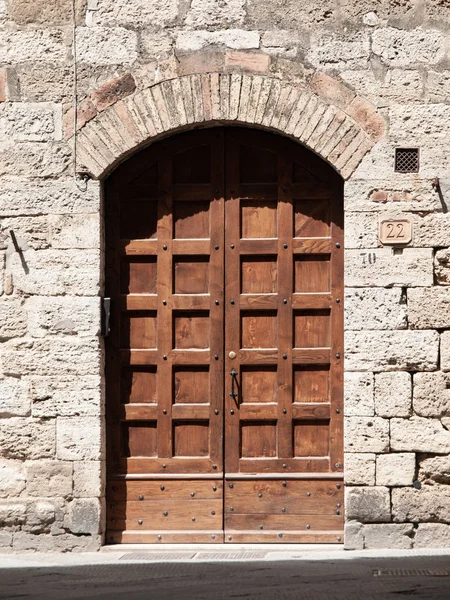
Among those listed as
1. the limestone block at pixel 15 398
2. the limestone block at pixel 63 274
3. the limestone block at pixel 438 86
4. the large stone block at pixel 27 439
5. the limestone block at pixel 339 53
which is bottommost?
the large stone block at pixel 27 439

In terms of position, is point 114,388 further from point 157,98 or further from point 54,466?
point 157,98

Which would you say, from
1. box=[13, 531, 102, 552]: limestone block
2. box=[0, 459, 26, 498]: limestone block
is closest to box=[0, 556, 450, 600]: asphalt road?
box=[13, 531, 102, 552]: limestone block

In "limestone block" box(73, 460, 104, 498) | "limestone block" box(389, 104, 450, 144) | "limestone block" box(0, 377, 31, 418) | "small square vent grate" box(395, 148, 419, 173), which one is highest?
"limestone block" box(389, 104, 450, 144)

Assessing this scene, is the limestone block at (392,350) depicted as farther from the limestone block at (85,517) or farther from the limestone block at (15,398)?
the limestone block at (15,398)

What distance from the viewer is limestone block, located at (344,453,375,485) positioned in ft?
20.4

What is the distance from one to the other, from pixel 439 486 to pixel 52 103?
11.4 feet

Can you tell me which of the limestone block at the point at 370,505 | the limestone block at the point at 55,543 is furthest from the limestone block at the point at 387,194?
the limestone block at the point at 55,543

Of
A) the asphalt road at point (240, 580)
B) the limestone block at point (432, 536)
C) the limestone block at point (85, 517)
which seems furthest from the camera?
the limestone block at point (85, 517)

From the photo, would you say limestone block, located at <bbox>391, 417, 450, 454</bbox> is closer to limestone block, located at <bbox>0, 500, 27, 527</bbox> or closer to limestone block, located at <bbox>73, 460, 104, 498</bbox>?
limestone block, located at <bbox>73, 460, 104, 498</bbox>

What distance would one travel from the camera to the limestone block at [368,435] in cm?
621

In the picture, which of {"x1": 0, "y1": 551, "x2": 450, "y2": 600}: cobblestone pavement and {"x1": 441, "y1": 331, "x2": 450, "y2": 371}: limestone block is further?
{"x1": 441, "y1": 331, "x2": 450, "y2": 371}: limestone block

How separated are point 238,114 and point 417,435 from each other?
2321mm

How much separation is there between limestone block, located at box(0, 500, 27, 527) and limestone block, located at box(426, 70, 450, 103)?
3.67m

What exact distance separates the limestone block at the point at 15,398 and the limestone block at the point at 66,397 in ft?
0.15
